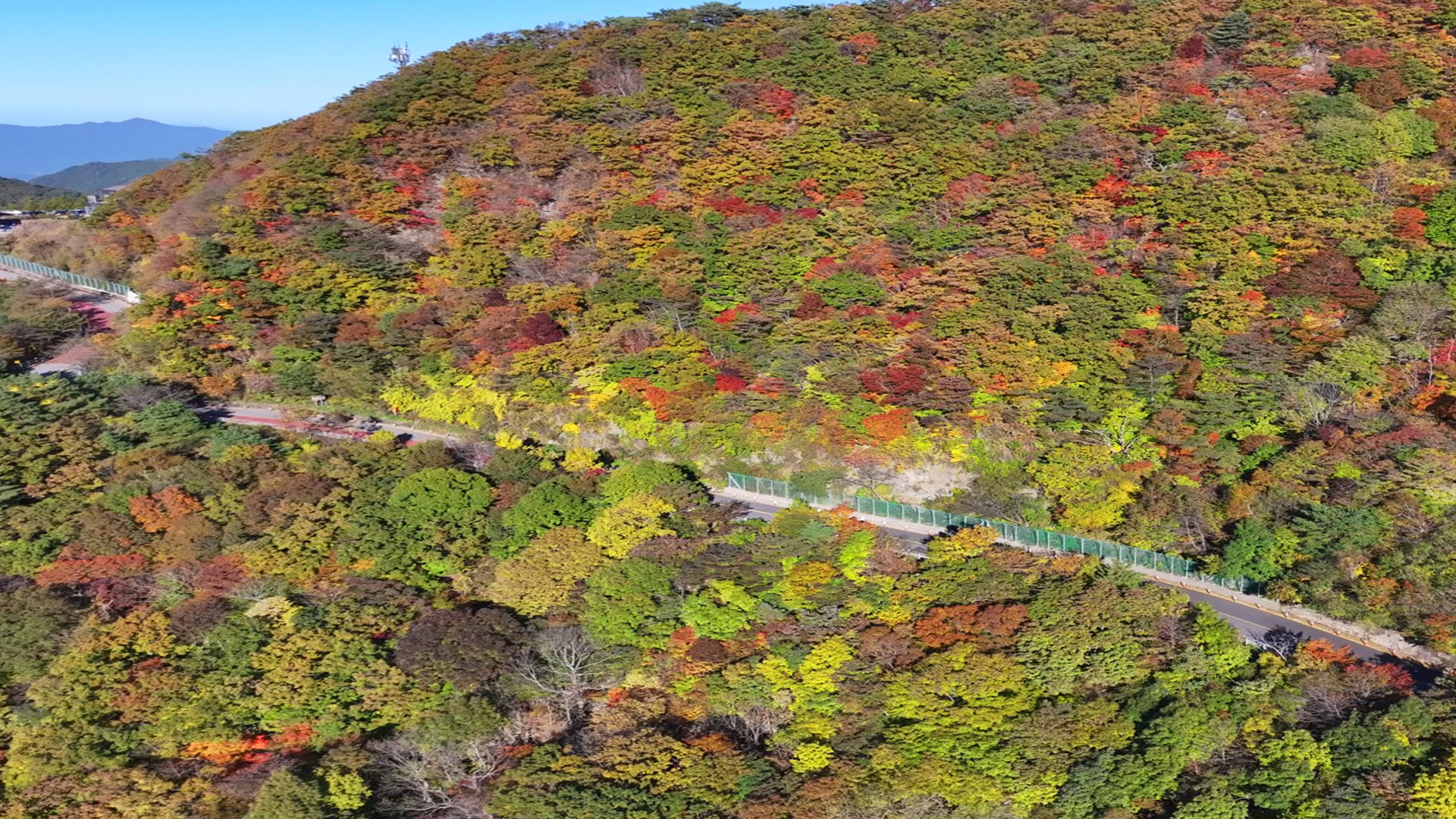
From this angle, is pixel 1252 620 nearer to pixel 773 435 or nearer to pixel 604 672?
pixel 773 435

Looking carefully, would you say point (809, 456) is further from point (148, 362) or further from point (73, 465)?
point (148, 362)

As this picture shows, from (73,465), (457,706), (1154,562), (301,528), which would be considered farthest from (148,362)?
(1154,562)

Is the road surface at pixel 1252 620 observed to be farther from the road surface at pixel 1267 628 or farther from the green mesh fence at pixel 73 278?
the green mesh fence at pixel 73 278

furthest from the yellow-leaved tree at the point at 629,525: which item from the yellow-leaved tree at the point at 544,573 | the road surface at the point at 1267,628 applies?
the road surface at the point at 1267,628

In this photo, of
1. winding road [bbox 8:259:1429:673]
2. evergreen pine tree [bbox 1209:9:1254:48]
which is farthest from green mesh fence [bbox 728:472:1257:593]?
evergreen pine tree [bbox 1209:9:1254:48]

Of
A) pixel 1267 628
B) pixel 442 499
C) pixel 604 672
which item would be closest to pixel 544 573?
pixel 604 672

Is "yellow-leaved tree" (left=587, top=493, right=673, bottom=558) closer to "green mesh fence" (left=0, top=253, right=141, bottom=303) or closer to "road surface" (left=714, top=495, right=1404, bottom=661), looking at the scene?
"road surface" (left=714, top=495, right=1404, bottom=661)
